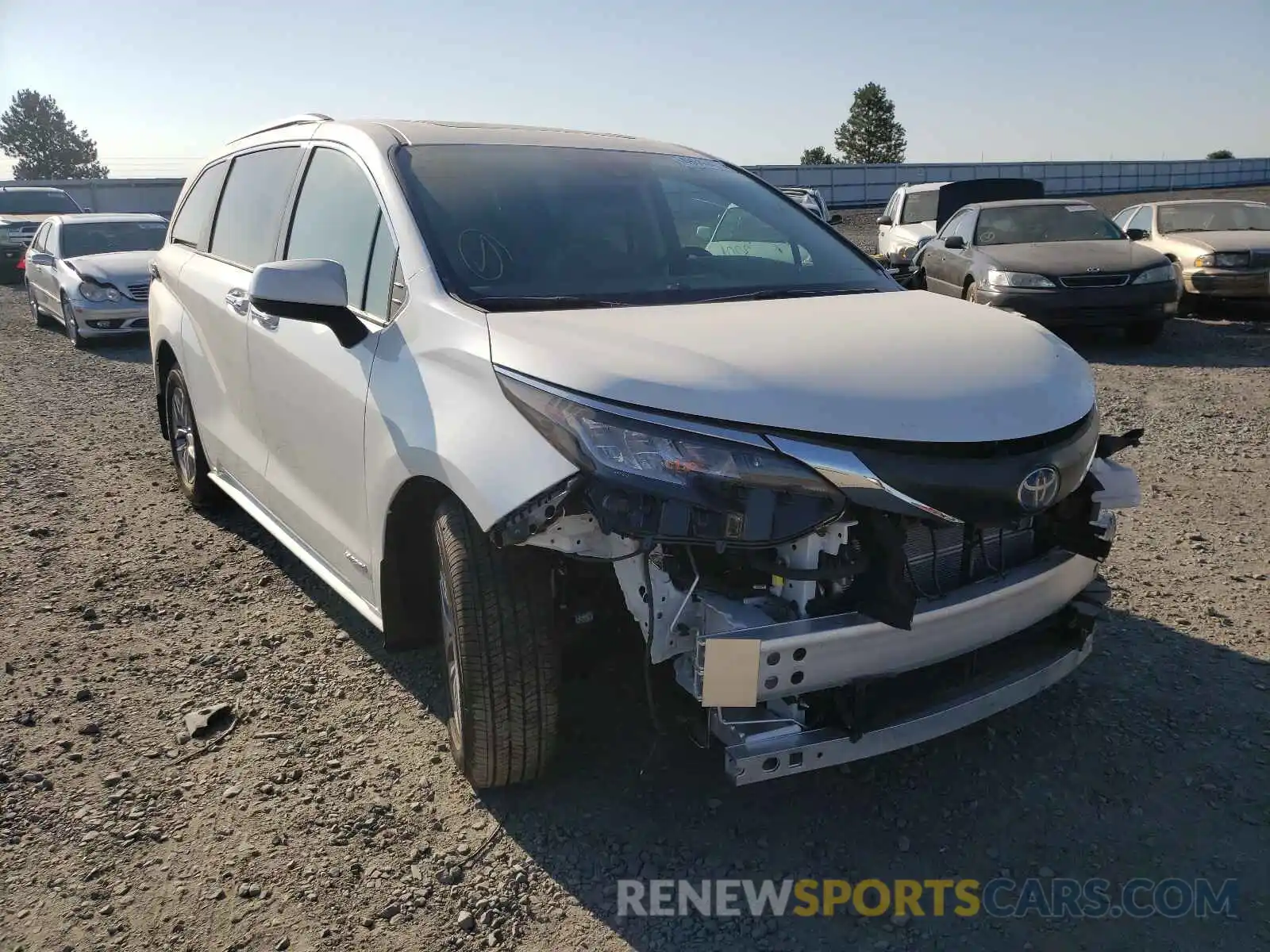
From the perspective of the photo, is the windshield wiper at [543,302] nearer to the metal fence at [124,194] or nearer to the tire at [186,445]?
the tire at [186,445]

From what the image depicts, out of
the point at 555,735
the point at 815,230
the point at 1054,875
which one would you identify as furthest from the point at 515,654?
the point at 815,230

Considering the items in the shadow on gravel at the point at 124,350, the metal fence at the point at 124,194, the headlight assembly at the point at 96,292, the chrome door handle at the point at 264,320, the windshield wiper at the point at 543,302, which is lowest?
the shadow on gravel at the point at 124,350

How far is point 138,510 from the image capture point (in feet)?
18.7

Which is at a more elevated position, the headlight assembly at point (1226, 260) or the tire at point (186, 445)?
the headlight assembly at point (1226, 260)

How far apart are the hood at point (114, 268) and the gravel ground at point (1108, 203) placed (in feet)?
48.8

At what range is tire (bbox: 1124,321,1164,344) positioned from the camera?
9.93 m

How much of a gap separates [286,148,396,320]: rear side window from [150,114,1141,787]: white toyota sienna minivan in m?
0.01

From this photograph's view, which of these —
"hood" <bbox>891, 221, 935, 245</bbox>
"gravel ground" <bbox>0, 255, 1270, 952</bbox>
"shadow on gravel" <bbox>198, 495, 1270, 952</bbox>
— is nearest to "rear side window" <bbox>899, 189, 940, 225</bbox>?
"hood" <bbox>891, 221, 935, 245</bbox>

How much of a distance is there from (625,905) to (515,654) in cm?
67

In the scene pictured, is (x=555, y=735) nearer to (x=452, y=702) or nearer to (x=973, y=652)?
(x=452, y=702)

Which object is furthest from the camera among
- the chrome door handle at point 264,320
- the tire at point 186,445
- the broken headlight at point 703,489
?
the tire at point 186,445

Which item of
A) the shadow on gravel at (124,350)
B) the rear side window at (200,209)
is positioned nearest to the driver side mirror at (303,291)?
the rear side window at (200,209)

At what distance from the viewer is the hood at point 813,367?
232 centimetres

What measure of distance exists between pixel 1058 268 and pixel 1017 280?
388mm
